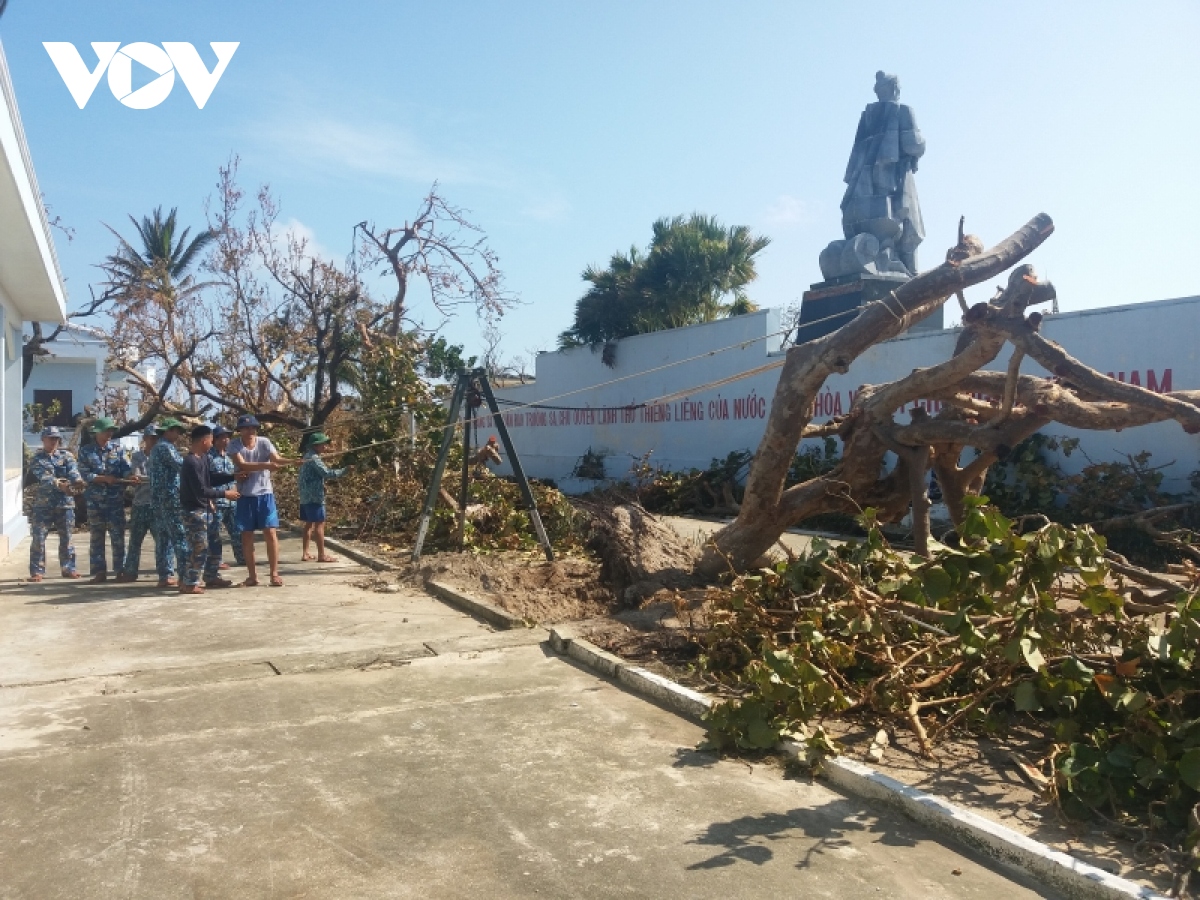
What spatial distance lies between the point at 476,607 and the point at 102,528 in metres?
4.51

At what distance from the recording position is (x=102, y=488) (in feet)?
34.3

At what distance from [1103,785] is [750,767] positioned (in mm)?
1570

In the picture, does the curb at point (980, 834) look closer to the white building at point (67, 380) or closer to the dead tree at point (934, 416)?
the dead tree at point (934, 416)

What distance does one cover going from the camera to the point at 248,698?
6.13 metres

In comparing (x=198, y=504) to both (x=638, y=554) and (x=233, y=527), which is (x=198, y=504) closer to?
(x=233, y=527)

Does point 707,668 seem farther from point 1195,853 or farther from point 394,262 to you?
point 394,262

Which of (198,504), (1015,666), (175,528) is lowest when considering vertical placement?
(1015,666)

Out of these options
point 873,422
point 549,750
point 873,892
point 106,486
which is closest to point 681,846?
point 873,892

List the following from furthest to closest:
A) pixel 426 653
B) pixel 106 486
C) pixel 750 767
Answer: pixel 106 486, pixel 426 653, pixel 750 767

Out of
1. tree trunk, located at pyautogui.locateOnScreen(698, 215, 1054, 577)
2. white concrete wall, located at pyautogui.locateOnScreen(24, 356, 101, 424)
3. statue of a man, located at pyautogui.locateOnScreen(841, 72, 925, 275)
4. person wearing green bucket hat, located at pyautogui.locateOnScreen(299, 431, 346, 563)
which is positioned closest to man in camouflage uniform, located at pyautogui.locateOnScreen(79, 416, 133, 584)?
person wearing green bucket hat, located at pyautogui.locateOnScreen(299, 431, 346, 563)

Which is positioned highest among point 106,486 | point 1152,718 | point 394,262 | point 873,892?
point 394,262

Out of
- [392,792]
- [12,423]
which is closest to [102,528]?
[12,423]

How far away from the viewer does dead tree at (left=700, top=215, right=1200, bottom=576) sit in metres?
6.48

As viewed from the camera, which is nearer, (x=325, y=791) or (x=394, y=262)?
(x=325, y=791)
